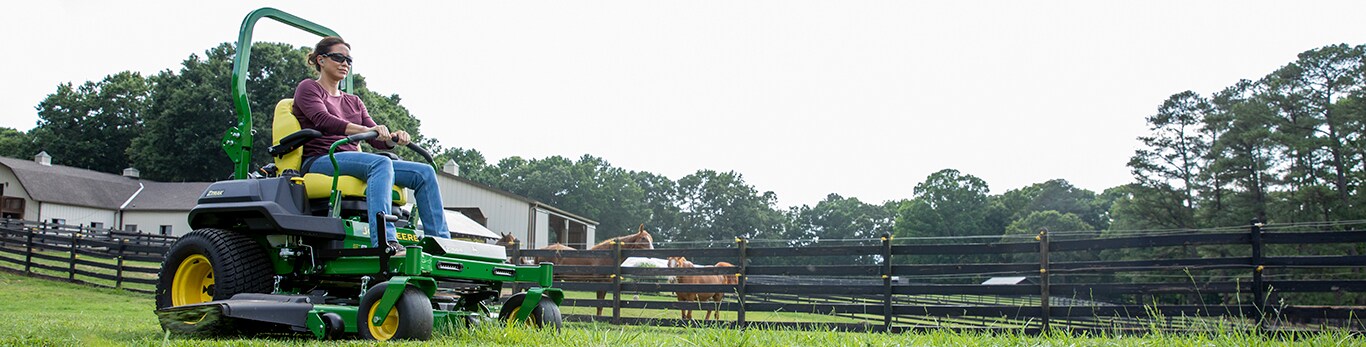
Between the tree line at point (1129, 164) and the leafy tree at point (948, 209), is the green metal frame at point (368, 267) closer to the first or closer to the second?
the tree line at point (1129, 164)

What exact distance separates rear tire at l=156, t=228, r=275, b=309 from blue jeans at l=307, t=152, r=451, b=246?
57 centimetres

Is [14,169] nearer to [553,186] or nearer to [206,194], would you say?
[206,194]

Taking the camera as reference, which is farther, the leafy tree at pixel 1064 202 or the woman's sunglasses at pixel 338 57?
the leafy tree at pixel 1064 202

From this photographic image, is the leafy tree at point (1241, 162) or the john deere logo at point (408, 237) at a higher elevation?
the leafy tree at point (1241, 162)

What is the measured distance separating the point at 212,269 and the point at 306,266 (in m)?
0.50

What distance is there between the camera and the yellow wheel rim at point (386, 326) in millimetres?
4516

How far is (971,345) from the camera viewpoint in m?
3.50

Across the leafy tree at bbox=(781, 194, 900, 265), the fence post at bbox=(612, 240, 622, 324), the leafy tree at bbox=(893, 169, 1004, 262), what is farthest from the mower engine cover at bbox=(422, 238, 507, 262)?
the leafy tree at bbox=(781, 194, 900, 265)

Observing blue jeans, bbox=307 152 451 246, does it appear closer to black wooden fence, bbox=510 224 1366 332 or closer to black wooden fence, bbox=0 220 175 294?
black wooden fence, bbox=510 224 1366 332

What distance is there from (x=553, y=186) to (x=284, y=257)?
85834 millimetres

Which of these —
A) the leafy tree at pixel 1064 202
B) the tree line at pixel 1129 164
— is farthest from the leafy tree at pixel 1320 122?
the leafy tree at pixel 1064 202

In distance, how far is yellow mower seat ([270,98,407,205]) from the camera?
16.6ft

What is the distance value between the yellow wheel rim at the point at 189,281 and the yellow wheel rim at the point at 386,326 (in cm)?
134

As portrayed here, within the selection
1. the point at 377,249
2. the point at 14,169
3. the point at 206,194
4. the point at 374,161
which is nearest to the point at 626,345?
the point at 377,249
